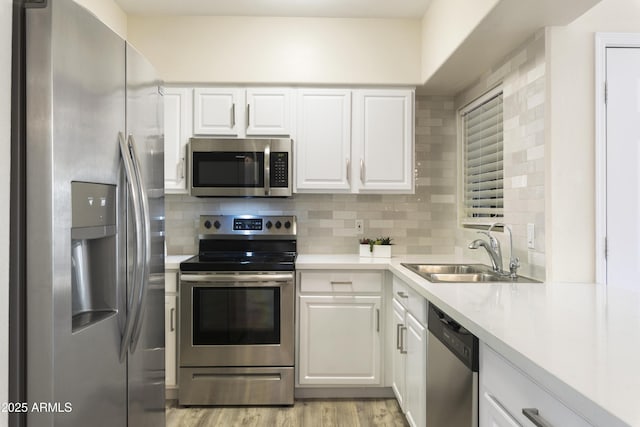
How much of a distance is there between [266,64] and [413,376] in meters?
2.13

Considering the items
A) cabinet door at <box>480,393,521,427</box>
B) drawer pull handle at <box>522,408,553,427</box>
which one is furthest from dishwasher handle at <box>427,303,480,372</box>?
drawer pull handle at <box>522,408,553,427</box>

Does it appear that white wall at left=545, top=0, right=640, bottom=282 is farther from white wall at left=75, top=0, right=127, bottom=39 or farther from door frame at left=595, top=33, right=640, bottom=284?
white wall at left=75, top=0, right=127, bottom=39

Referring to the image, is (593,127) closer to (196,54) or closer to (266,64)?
(266,64)

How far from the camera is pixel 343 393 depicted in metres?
2.93

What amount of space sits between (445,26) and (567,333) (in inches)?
74.8

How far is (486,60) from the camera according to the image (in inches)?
99.0

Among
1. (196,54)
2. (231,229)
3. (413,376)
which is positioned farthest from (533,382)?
(196,54)

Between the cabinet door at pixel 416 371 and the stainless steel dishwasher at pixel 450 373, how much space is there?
7cm

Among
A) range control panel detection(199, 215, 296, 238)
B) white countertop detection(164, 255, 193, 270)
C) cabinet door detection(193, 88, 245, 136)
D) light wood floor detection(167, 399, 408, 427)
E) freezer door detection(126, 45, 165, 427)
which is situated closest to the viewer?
freezer door detection(126, 45, 165, 427)

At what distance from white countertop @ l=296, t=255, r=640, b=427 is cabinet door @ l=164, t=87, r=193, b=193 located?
172 cm

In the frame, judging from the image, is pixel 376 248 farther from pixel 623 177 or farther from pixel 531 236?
pixel 623 177

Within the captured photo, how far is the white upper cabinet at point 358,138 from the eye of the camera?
120 inches

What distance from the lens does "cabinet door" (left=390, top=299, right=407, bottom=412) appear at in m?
2.47

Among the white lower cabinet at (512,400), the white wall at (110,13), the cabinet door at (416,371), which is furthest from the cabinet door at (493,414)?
the white wall at (110,13)
